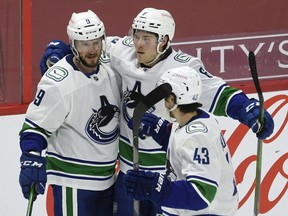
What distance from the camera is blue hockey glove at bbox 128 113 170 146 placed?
15.5 feet

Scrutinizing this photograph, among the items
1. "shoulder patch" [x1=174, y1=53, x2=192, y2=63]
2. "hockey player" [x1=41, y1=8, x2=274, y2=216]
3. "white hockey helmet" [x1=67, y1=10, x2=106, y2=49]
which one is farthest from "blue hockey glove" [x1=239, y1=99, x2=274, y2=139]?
"white hockey helmet" [x1=67, y1=10, x2=106, y2=49]

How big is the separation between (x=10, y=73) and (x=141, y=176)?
1616mm

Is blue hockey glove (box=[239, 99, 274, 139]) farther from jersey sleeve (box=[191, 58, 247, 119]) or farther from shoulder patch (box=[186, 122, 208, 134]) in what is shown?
shoulder patch (box=[186, 122, 208, 134])

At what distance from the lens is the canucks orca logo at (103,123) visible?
4.86 meters

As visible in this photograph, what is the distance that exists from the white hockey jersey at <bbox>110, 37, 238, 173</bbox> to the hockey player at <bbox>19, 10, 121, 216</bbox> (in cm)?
4

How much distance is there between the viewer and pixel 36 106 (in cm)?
478

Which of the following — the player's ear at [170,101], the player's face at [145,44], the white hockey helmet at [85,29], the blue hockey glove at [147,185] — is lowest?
the blue hockey glove at [147,185]

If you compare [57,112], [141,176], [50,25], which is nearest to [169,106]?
[141,176]

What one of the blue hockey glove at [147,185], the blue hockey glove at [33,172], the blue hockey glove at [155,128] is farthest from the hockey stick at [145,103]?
the blue hockey glove at [33,172]

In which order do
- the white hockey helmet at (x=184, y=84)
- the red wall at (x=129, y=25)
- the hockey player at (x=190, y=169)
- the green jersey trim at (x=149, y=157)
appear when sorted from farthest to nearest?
1. the red wall at (x=129, y=25)
2. the green jersey trim at (x=149, y=157)
3. the white hockey helmet at (x=184, y=84)
4. the hockey player at (x=190, y=169)

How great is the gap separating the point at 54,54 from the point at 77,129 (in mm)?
357

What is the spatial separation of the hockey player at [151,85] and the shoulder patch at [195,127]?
19.5 inches

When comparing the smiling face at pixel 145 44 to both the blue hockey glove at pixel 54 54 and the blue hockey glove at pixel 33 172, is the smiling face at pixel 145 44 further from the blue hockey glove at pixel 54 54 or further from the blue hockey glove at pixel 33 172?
the blue hockey glove at pixel 33 172

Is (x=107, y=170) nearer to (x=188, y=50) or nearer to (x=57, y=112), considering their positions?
(x=57, y=112)
